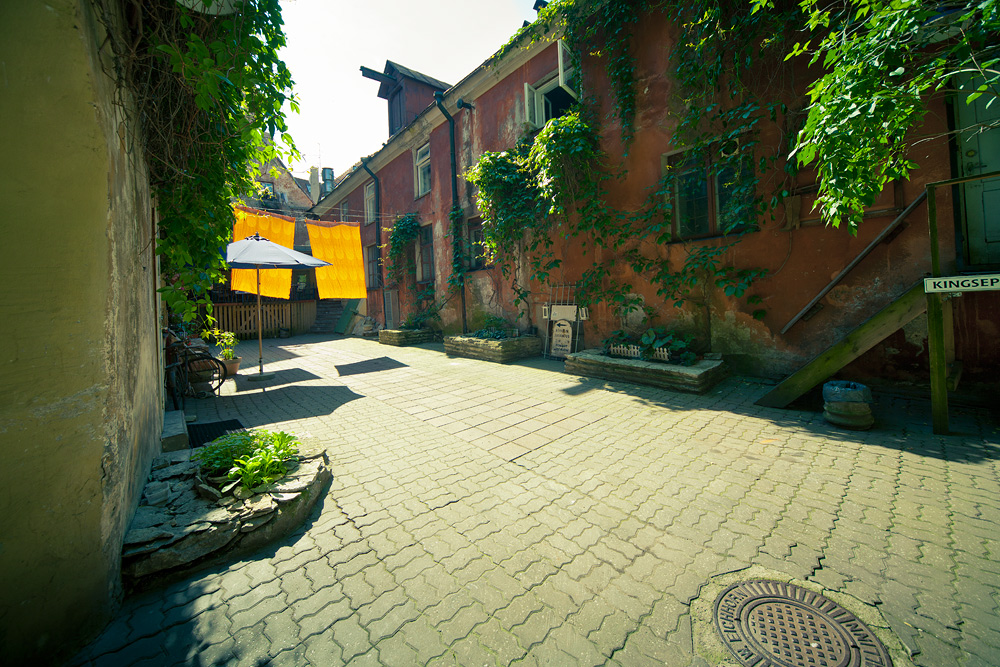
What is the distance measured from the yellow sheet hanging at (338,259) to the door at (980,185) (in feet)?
39.1

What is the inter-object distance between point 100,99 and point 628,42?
7.74 meters

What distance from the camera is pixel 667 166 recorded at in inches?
254

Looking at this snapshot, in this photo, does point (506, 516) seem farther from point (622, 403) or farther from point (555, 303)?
point (555, 303)

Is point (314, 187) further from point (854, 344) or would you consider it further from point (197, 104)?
point (854, 344)

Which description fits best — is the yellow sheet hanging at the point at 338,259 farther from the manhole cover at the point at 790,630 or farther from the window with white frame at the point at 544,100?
the manhole cover at the point at 790,630

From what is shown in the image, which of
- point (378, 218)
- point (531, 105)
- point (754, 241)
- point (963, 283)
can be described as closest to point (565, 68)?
point (531, 105)

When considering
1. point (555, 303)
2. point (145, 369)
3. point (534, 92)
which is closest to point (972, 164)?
point (555, 303)

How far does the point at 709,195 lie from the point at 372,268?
518 inches

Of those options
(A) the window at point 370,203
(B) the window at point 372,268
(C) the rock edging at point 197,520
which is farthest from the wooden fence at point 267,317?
(C) the rock edging at point 197,520

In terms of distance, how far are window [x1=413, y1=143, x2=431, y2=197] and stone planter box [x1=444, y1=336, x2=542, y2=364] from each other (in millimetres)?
6395

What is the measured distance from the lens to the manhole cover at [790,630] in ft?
4.94

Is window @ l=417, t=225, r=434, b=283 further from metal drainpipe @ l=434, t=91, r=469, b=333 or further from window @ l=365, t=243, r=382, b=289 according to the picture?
window @ l=365, t=243, r=382, b=289

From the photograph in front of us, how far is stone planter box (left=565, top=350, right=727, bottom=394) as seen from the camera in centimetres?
525

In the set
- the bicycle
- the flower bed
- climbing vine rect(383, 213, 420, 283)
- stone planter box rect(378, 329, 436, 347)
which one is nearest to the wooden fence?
climbing vine rect(383, 213, 420, 283)
